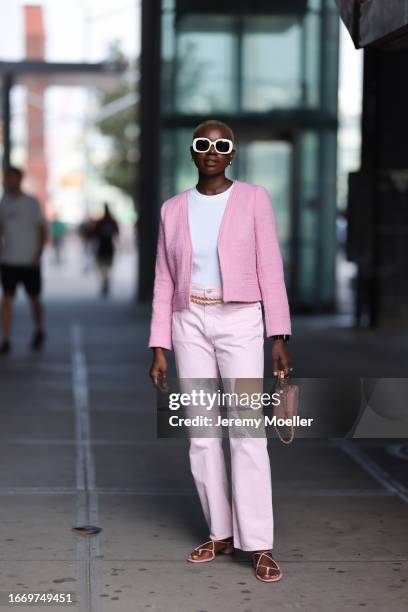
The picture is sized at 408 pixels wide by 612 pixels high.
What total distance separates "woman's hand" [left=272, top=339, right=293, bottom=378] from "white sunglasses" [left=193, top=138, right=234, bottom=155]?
81cm

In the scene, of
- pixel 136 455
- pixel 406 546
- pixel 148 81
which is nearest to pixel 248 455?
pixel 406 546

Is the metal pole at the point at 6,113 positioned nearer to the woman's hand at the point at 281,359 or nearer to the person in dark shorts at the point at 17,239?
the person in dark shorts at the point at 17,239

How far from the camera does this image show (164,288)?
16.9 feet

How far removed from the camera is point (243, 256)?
496 cm

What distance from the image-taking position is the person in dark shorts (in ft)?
40.2

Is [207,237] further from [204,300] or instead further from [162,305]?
[162,305]

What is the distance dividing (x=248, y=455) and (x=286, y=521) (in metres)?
1.13

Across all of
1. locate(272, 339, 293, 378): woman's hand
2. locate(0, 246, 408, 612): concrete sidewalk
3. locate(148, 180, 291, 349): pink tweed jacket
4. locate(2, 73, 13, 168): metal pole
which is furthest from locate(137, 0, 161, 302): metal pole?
locate(272, 339, 293, 378): woman's hand

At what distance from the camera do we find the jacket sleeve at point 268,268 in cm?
495

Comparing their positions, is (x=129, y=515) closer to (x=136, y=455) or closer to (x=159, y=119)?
(x=136, y=455)

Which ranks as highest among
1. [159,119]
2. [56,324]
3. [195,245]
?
[159,119]

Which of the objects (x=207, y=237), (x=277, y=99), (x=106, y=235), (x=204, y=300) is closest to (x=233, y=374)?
(x=204, y=300)

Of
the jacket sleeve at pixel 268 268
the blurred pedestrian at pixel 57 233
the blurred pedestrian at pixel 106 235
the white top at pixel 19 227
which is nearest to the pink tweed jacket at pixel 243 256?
the jacket sleeve at pixel 268 268

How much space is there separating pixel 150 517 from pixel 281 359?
1519 millimetres
